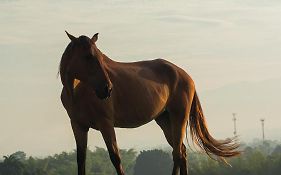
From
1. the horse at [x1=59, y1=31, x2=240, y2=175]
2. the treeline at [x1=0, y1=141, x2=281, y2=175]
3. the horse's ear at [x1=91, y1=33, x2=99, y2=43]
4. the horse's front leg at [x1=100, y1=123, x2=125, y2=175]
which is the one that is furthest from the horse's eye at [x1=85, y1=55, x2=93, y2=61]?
the treeline at [x1=0, y1=141, x2=281, y2=175]

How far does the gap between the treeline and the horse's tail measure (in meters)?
46.5

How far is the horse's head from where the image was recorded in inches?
266

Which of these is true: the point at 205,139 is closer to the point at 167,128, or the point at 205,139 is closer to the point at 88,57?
the point at 167,128

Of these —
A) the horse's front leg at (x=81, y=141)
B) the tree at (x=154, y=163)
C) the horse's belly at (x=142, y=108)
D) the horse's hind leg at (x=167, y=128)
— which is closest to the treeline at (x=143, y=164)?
the tree at (x=154, y=163)

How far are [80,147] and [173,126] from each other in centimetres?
158

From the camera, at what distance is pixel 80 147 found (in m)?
7.34

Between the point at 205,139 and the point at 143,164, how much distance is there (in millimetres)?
75720

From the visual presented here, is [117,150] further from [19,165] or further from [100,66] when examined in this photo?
[19,165]

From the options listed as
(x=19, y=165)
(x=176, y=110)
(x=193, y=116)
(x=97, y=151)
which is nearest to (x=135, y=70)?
(x=176, y=110)

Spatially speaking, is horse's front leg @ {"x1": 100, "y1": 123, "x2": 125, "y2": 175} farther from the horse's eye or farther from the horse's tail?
the horse's tail

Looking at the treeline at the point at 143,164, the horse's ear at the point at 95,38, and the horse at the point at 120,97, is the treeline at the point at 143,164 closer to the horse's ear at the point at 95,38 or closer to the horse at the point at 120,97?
the horse at the point at 120,97

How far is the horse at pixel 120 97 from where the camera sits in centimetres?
682

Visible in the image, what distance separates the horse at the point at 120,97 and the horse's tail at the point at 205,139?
1 centimetres

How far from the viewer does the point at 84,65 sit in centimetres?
681
